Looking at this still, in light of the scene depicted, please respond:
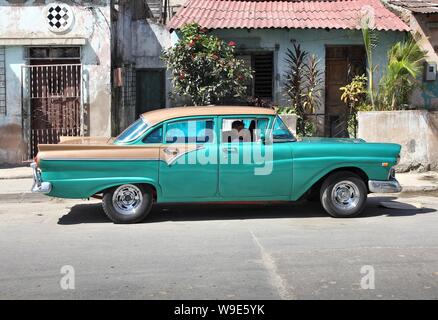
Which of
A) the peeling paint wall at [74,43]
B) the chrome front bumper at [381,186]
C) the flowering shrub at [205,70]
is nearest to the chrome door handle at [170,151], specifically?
the chrome front bumper at [381,186]

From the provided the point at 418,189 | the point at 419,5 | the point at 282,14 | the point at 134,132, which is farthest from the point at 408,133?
the point at 134,132

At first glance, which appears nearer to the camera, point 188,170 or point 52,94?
point 188,170

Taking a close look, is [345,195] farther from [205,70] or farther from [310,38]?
[310,38]

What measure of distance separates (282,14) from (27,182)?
6965 millimetres

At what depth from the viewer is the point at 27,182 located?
1122 cm

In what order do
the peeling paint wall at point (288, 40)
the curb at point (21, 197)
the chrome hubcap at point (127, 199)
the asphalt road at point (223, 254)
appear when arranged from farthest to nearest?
1. the peeling paint wall at point (288, 40)
2. the curb at point (21, 197)
3. the chrome hubcap at point (127, 199)
4. the asphalt road at point (223, 254)

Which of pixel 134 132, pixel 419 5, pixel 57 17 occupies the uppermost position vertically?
pixel 419 5

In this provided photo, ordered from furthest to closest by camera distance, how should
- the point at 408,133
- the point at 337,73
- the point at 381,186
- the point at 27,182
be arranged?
the point at 337,73
the point at 408,133
the point at 27,182
the point at 381,186

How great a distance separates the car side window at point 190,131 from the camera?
8031 mm

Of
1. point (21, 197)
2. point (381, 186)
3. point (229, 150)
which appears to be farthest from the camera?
point (21, 197)

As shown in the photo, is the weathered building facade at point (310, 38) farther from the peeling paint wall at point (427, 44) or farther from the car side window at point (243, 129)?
the car side window at point (243, 129)

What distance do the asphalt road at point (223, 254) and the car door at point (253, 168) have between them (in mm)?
429
